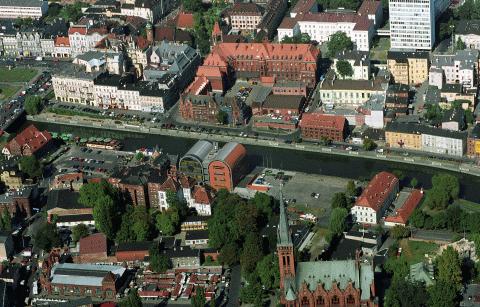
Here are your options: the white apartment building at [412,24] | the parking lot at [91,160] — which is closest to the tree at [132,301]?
the parking lot at [91,160]

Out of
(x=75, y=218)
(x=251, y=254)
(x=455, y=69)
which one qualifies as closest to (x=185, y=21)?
(x=455, y=69)

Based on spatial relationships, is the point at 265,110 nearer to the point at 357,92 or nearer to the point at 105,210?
the point at 357,92

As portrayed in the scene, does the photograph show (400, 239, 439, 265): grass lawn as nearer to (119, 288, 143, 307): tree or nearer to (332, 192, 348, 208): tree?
(332, 192, 348, 208): tree

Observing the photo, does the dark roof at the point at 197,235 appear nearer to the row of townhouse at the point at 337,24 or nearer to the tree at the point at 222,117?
the tree at the point at 222,117

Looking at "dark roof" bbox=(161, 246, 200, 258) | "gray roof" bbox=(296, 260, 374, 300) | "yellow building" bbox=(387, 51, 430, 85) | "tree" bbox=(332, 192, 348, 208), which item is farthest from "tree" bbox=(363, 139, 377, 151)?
"gray roof" bbox=(296, 260, 374, 300)

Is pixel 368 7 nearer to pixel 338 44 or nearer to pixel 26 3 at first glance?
pixel 338 44

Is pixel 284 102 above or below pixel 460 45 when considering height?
below

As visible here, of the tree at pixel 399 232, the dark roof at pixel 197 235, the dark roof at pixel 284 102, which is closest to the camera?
the tree at pixel 399 232
